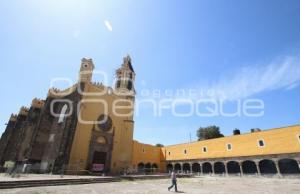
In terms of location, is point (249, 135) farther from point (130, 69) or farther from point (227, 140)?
point (130, 69)

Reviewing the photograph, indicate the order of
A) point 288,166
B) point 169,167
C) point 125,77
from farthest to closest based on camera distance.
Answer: point 169,167
point 125,77
point 288,166

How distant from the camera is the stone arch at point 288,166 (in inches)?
962

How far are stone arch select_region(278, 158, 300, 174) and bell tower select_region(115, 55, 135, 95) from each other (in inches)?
915

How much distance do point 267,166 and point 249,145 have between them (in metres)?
3.71

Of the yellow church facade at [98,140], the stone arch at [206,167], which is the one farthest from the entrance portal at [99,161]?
the stone arch at [206,167]

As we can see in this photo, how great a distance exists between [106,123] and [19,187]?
15.1m

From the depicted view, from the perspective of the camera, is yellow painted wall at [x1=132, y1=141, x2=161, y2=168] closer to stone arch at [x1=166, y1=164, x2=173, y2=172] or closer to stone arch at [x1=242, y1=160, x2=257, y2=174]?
stone arch at [x1=166, y1=164, x2=173, y2=172]

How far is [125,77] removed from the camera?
32.7 metres

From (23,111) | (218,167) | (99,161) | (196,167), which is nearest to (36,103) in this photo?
(23,111)

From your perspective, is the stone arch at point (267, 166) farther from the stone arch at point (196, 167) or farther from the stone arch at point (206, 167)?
the stone arch at point (196, 167)

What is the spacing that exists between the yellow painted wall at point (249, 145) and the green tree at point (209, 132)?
15446mm

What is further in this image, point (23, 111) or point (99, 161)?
point (23, 111)

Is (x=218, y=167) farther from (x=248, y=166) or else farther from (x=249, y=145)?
(x=249, y=145)

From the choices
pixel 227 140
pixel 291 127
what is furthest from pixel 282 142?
pixel 227 140
